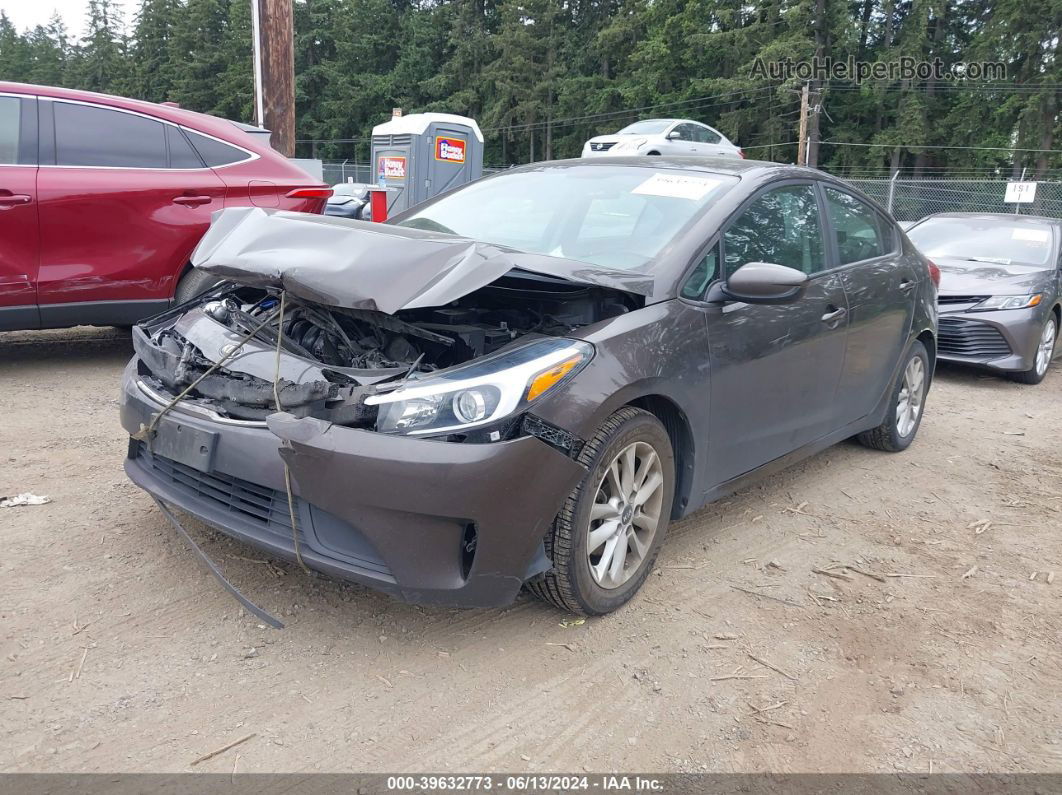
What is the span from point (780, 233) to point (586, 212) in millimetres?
863

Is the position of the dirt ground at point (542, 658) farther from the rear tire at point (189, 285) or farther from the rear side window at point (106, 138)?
the rear side window at point (106, 138)

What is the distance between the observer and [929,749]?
2326mm

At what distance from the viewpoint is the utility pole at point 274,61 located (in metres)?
8.42

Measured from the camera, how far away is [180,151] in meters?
5.35

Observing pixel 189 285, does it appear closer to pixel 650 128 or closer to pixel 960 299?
pixel 960 299

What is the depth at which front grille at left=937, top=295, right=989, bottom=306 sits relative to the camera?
293 inches

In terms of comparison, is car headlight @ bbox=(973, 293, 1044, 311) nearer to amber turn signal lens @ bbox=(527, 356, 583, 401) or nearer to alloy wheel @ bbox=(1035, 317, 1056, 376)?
alloy wheel @ bbox=(1035, 317, 1056, 376)

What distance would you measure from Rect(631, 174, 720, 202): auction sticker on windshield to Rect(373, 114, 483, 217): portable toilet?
1081cm

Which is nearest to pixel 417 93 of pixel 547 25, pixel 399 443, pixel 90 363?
pixel 547 25

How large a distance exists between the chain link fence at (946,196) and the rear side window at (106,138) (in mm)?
16958

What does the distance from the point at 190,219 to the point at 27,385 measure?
140cm

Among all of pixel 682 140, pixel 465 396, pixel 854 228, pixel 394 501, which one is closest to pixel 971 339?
pixel 854 228

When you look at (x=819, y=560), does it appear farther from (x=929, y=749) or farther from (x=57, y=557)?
(x=57, y=557)
